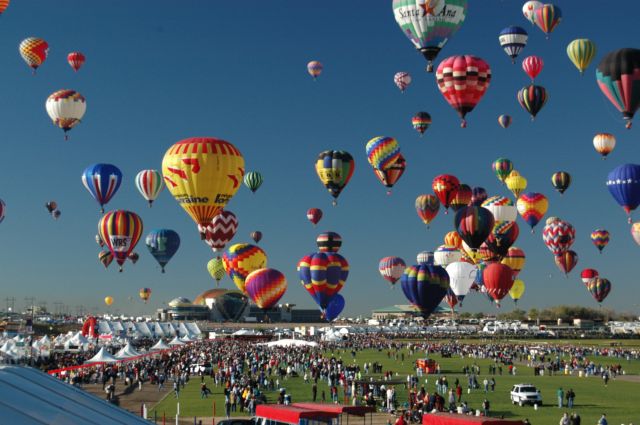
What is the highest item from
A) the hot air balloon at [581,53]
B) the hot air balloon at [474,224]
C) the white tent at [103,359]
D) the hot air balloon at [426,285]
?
the hot air balloon at [581,53]

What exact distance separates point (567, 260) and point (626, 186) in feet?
102

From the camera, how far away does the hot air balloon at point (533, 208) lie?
8512 cm

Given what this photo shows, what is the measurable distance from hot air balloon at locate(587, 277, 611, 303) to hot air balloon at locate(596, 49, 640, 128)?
59.8m

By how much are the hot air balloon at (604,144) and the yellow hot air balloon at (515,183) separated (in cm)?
1370

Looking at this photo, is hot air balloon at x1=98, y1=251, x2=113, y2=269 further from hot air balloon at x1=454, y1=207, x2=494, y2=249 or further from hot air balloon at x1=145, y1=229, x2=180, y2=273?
hot air balloon at x1=454, y1=207, x2=494, y2=249

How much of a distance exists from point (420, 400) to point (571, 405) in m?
7.31

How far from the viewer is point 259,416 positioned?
20484 mm

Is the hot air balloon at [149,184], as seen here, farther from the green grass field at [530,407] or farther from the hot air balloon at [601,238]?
the hot air balloon at [601,238]

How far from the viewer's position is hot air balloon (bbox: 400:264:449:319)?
2469 inches

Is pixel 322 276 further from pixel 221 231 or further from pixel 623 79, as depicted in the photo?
pixel 623 79

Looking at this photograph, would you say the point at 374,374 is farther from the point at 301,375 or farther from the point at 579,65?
the point at 579,65

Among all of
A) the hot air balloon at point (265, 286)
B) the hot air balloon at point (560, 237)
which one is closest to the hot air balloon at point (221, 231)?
the hot air balloon at point (265, 286)

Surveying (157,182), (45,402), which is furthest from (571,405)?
(157,182)

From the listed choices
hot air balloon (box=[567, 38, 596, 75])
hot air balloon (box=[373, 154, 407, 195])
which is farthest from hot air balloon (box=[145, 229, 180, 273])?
hot air balloon (box=[567, 38, 596, 75])
